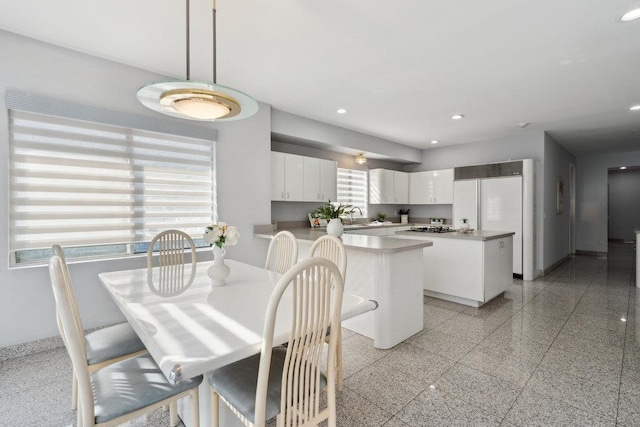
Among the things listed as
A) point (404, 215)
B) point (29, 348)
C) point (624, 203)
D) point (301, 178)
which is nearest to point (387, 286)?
point (301, 178)

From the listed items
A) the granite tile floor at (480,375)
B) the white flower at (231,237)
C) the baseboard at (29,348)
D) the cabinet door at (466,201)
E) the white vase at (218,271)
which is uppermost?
the cabinet door at (466,201)

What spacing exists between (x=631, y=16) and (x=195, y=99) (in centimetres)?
297

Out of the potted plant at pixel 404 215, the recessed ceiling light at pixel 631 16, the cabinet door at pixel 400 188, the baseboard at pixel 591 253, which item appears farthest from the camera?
the baseboard at pixel 591 253

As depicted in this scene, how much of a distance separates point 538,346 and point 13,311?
4.36 meters

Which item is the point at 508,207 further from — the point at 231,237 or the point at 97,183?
the point at 97,183

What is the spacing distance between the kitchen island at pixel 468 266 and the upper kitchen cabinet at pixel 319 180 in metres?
1.53

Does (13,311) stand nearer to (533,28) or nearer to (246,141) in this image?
(246,141)

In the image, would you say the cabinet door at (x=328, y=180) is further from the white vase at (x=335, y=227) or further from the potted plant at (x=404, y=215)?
the potted plant at (x=404, y=215)

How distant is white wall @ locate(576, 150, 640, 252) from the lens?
7.54 meters

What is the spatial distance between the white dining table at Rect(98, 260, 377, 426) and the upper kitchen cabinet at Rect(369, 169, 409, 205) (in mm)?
4262

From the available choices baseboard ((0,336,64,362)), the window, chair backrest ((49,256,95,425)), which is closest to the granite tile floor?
baseboard ((0,336,64,362))

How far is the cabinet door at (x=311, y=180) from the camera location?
4.66m

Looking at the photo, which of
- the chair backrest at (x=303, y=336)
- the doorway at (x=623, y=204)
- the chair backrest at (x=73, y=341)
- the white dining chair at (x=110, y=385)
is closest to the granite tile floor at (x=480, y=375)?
the white dining chair at (x=110, y=385)

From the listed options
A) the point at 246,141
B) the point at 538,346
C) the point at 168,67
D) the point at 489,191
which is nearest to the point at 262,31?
the point at 168,67
